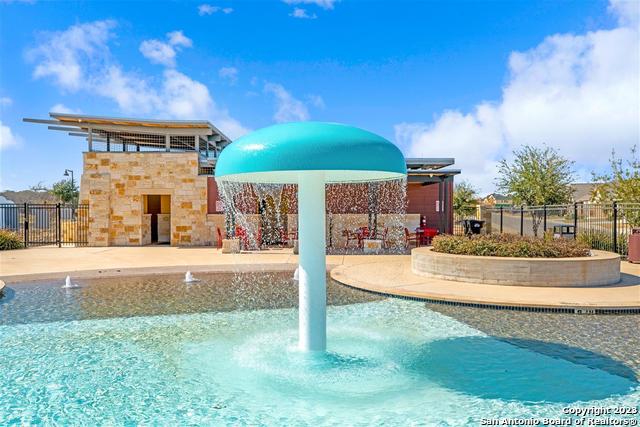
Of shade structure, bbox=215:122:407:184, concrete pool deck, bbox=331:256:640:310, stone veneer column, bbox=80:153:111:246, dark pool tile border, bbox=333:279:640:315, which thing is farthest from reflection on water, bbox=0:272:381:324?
stone veneer column, bbox=80:153:111:246

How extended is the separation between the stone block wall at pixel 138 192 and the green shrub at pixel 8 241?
2.87 m

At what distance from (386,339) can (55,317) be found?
564 cm

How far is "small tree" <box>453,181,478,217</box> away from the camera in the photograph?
4202 centimetres

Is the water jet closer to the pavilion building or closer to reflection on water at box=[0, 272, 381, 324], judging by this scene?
reflection on water at box=[0, 272, 381, 324]

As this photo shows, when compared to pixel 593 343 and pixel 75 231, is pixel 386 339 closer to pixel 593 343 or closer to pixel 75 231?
pixel 593 343

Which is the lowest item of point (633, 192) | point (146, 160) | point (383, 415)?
point (383, 415)

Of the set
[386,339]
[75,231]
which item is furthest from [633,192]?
[75,231]

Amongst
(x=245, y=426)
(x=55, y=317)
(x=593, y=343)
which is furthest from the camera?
(x=55, y=317)

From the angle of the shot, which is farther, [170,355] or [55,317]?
[55,317]

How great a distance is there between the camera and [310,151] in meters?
4.21

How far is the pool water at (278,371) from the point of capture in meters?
4.06

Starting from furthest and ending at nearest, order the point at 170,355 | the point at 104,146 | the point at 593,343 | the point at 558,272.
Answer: the point at 104,146, the point at 558,272, the point at 593,343, the point at 170,355

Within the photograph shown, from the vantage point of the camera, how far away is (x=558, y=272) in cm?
967

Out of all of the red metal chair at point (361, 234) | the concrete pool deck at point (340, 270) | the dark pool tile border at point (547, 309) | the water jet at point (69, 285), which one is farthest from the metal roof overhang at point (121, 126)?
the dark pool tile border at point (547, 309)
